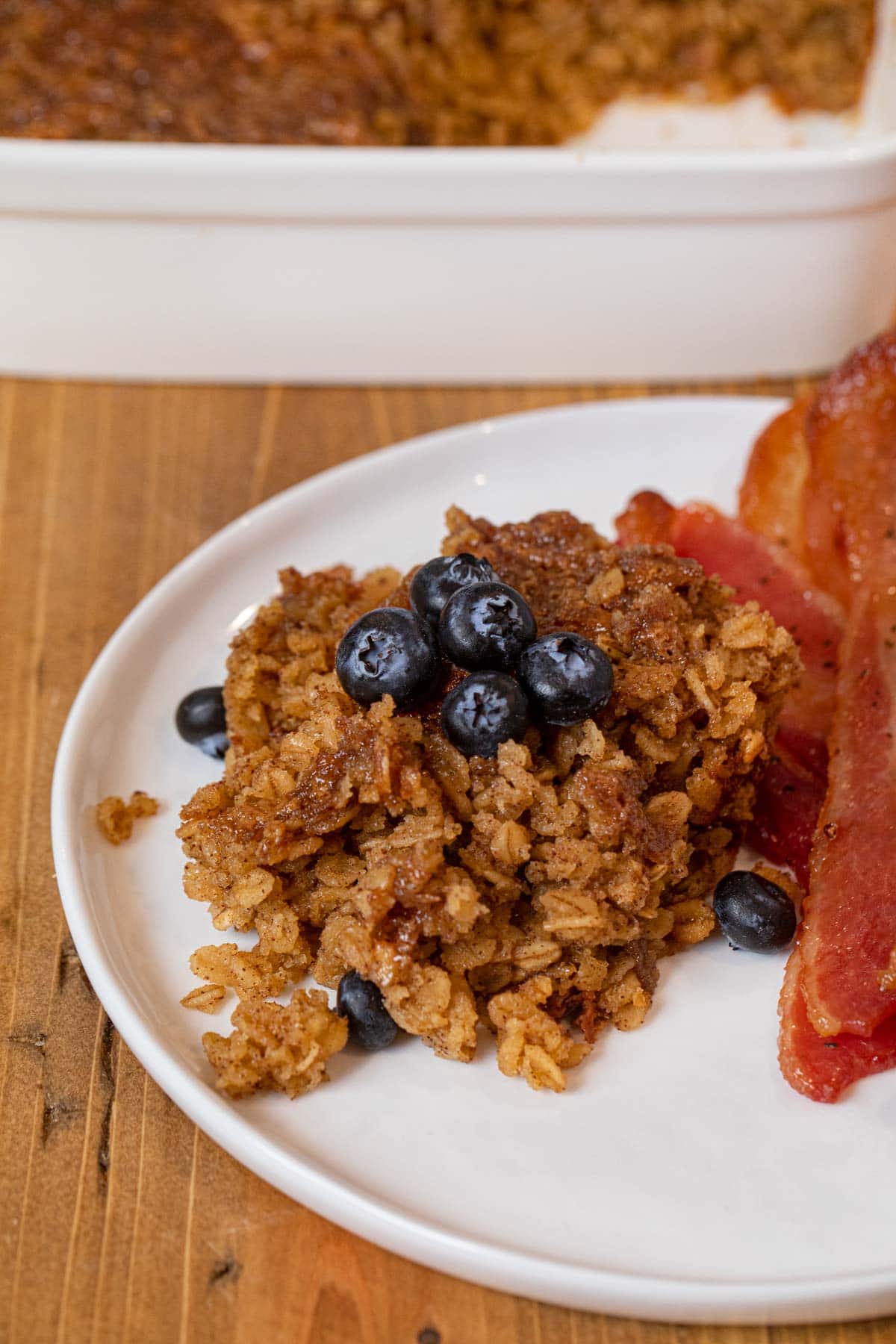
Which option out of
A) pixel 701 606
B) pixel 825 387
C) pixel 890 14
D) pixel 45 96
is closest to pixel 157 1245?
pixel 701 606

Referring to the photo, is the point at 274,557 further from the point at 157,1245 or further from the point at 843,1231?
the point at 843,1231

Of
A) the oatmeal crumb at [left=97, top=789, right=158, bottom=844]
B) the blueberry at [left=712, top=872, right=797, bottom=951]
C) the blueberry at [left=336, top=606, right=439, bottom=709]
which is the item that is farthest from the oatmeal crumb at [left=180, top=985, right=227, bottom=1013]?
the blueberry at [left=712, top=872, right=797, bottom=951]

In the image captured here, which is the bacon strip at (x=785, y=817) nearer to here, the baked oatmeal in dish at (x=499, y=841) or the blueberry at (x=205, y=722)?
the baked oatmeal in dish at (x=499, y=841)

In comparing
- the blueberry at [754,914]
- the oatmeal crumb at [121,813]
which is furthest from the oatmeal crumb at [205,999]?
the blueberry at [754,914]

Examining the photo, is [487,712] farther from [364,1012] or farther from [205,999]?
[205,999]

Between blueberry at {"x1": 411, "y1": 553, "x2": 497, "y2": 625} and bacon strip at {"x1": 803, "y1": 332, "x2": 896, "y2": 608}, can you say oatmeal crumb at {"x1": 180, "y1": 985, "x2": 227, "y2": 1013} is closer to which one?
blueberry at {"x1": 411, "y1": 553, "x2": 497, "y2": 625}
